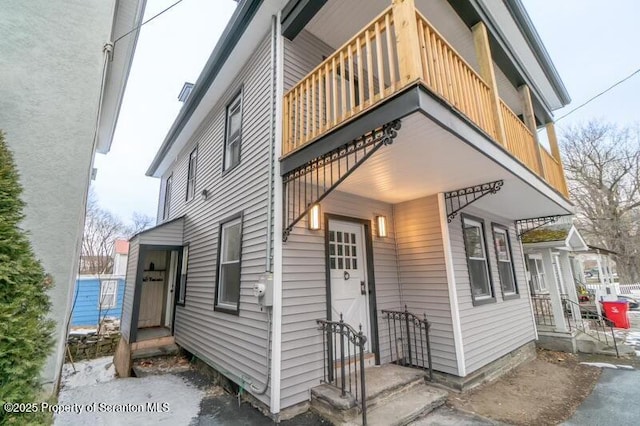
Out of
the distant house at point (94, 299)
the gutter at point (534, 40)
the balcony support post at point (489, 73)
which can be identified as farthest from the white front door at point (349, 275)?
the distant house at point (94, 299)

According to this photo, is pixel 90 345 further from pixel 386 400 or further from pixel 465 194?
pixel 465 194

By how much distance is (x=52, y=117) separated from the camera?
2.80 m

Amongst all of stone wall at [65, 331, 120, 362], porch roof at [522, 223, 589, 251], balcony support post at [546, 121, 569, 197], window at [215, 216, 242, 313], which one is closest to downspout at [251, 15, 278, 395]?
window at [215, 216, 242, 313]

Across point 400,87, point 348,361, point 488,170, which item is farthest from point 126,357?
point 488,170

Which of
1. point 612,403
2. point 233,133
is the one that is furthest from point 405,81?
point 612,403

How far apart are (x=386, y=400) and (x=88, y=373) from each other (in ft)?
19.7

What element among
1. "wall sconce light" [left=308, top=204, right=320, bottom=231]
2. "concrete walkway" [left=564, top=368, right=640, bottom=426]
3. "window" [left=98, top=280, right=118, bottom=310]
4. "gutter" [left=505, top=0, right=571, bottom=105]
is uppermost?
"gutter" [left=505, top=0, right=571, bottom=105]

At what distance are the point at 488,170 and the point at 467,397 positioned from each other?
331 centimetres

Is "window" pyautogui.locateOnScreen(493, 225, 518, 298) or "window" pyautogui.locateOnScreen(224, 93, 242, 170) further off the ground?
"window" pyautogui.locateOnScreen(224, 93, 242, 170)

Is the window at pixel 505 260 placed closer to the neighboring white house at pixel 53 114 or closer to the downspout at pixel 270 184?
the downspout at pixel 270 184

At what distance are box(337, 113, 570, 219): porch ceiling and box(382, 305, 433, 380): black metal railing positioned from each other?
210 centimetres

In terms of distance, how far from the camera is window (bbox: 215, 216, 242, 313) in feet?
16.1

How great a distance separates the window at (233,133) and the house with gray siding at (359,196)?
5 cm

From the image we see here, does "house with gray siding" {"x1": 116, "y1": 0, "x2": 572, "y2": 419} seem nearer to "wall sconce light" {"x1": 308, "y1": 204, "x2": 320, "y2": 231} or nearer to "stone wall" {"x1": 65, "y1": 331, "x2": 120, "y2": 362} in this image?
"wall sconce light" {"x1": 308, "y1": 204, "x2": 320, "y2": 231}
